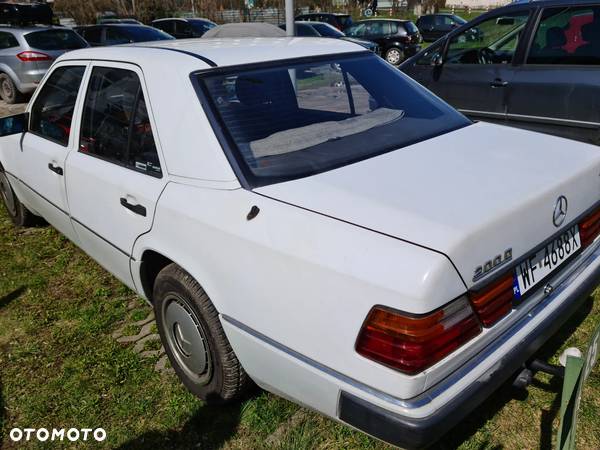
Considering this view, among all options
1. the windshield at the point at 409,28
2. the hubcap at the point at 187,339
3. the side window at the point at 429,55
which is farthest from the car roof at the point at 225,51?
the windshield at the point at 409,28

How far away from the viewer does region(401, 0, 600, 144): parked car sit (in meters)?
4.42

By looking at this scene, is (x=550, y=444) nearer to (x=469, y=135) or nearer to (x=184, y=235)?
(x=469, y=135)

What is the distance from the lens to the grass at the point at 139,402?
2.27 metres

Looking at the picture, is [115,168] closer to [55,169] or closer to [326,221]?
[55,169]

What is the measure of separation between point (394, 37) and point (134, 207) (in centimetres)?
1687

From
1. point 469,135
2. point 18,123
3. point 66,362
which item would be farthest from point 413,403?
point 18,123

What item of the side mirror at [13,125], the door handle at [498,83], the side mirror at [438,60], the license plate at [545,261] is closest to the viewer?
the license plate at [545,261]

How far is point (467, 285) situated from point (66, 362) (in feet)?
7.54

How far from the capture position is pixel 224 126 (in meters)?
2.17

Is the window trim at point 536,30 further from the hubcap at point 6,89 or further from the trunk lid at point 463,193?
the hubcap at point 6,89

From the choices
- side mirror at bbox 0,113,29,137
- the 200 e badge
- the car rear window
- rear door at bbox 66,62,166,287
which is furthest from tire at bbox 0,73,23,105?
the 200 e badge

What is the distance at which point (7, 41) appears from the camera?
35.2ft

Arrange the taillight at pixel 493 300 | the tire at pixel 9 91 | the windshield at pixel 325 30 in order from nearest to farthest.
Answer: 1. the taillight at pixel 493 300
2. the tire at pixel 9 91
3. the windshield at pixel 325 30

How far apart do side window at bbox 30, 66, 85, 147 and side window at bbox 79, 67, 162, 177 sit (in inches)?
9.5
